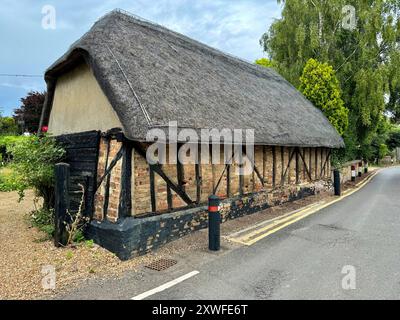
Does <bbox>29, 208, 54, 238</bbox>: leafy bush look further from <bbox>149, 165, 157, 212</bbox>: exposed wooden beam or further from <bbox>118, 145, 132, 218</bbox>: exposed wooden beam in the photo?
<bbox>149, 165, 157, 212</bbox>: exposed wooden beam

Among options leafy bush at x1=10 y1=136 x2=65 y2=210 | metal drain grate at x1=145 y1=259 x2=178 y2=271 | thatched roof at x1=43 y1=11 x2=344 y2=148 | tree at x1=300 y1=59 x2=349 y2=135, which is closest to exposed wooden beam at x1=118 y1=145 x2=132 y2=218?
thatched roof at x1=43 y1=11 x2=344 y2=148

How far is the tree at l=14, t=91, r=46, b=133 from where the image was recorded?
87.6ft

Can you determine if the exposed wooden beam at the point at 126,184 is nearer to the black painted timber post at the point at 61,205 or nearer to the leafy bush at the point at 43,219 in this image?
the black painted timber post at the point at 61,205

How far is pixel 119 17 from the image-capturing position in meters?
8.43

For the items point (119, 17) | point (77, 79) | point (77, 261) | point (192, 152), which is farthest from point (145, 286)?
point (119, 17)

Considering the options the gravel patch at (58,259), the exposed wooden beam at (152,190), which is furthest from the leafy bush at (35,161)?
the exposed wooden beam at (152,190)

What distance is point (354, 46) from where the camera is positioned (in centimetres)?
2019

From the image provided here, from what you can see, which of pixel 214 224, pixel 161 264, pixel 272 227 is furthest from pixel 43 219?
pixel 272 227

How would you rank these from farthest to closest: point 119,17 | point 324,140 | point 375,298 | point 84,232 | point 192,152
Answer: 1. point 324,140
2. point 119,17
3. point 192,152
4. point 84,232
5. point 375,298

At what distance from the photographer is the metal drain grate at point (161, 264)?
201 inches

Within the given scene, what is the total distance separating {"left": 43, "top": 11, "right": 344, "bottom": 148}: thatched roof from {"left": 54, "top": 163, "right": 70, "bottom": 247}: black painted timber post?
176 centimetres

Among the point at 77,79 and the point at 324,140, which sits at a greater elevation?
the point at 77,79
